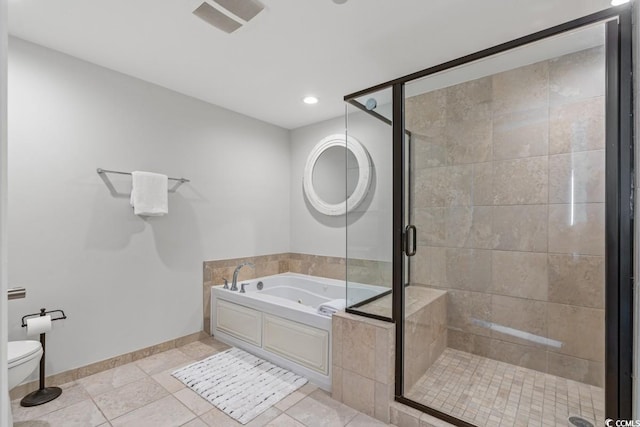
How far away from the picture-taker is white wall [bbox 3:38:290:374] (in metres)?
2.09

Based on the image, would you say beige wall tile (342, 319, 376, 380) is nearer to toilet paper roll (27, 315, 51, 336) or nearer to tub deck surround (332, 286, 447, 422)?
tub deck surround (332, 286, 447, 422)

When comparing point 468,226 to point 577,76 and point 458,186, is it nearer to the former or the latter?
point 458,186

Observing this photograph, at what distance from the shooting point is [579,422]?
63.7 inches

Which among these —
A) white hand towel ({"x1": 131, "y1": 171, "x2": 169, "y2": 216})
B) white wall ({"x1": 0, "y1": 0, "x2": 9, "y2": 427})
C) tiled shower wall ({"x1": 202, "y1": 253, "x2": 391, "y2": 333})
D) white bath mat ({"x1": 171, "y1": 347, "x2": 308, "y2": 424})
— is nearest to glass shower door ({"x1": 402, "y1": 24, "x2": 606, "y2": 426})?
tiled shower wall ({"x1": 202, "y1": 253, "x2": 391, "y2": 333})

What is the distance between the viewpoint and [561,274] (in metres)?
2.21

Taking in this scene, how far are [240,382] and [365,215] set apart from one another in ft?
5.32

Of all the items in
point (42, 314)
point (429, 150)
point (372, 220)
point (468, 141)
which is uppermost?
point (468, 141)

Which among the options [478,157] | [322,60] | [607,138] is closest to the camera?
[607,138]

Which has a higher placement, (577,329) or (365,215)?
(365,215)

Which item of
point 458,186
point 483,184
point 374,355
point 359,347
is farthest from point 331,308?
point 483,184

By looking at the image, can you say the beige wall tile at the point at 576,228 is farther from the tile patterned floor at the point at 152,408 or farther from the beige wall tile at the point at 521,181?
the tile patterned floor at the point at 152,408

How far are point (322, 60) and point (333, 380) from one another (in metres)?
2.36

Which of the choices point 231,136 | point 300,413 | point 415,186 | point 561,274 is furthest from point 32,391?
point 561,274

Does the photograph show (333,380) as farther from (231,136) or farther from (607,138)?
(231,136)
